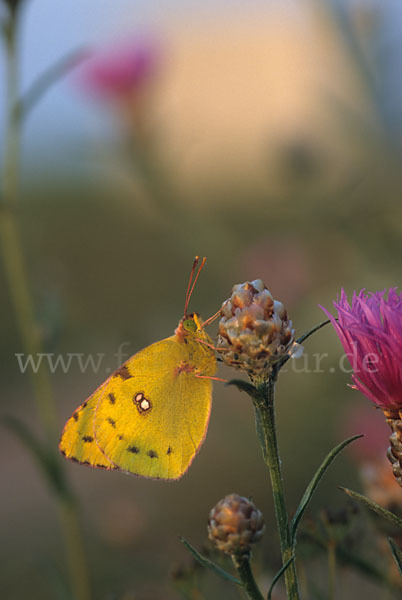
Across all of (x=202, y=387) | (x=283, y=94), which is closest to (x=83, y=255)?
(x=283, y=94)

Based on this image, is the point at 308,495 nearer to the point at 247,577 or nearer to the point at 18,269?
the point at 247,577

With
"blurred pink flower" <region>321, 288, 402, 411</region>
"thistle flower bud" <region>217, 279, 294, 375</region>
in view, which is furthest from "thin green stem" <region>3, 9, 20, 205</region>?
"blurred pink flower" <region>321, 288, 402, 411</region>

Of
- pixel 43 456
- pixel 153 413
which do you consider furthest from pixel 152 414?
pixel 43 456

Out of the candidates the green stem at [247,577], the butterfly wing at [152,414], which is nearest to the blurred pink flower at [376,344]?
the green stem at [247,577]

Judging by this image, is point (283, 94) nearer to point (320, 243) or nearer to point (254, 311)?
point (320, 243)

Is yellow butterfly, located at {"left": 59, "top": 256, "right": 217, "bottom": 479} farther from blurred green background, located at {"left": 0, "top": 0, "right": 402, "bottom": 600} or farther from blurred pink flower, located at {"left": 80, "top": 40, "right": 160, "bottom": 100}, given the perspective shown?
blurred pink flower, located at {"left": 80, "top": 40, "right": 160, "bottom": 100}

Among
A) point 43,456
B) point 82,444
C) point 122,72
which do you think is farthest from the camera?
point 122,72

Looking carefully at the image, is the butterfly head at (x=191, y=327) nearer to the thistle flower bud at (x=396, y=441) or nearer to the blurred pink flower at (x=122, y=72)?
the thistle flower bud at (x=396, y=441)
